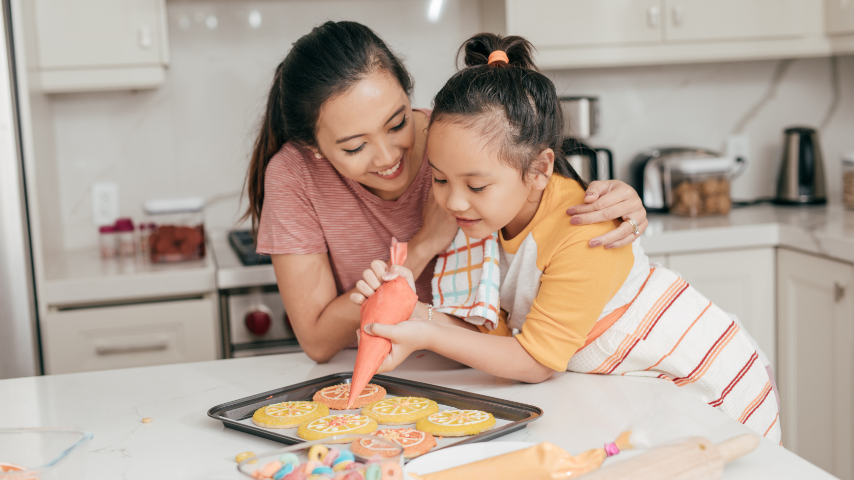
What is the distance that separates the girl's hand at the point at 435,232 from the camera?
3.85 feet

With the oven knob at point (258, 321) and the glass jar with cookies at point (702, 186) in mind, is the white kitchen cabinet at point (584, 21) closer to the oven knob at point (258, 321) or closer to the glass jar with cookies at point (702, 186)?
the glass jar with cookies at point (702, 186)

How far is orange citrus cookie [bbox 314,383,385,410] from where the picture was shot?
88 cm

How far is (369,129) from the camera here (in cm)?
108

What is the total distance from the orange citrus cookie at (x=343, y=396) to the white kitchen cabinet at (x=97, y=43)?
1.47 meters

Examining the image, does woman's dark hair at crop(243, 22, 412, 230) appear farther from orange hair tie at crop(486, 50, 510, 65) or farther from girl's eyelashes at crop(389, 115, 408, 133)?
orange hair tie at crop(486, 50, 510, 65)

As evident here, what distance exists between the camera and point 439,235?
1180 mm

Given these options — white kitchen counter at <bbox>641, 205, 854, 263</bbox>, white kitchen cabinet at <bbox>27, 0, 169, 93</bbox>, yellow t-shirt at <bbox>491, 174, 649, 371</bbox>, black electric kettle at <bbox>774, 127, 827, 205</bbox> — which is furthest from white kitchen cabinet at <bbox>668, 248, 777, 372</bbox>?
white kitchen cabinet at <bbox>27, 0, 169, 93</bbox>

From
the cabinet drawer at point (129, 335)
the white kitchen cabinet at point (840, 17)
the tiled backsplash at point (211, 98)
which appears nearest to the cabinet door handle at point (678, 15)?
the tiled backsplash at point (211, 98)

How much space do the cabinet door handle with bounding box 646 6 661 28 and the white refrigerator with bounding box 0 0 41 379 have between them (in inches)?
71.1

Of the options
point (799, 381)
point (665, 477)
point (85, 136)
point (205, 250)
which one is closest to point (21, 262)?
point (205, 250)

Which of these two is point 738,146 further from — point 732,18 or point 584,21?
point 584,21

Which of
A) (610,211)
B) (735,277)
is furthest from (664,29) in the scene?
(610,211)

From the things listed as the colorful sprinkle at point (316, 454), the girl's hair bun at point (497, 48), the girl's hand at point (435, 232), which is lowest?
the colorful sprinkle at point (316, 454)

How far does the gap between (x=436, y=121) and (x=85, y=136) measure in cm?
176
